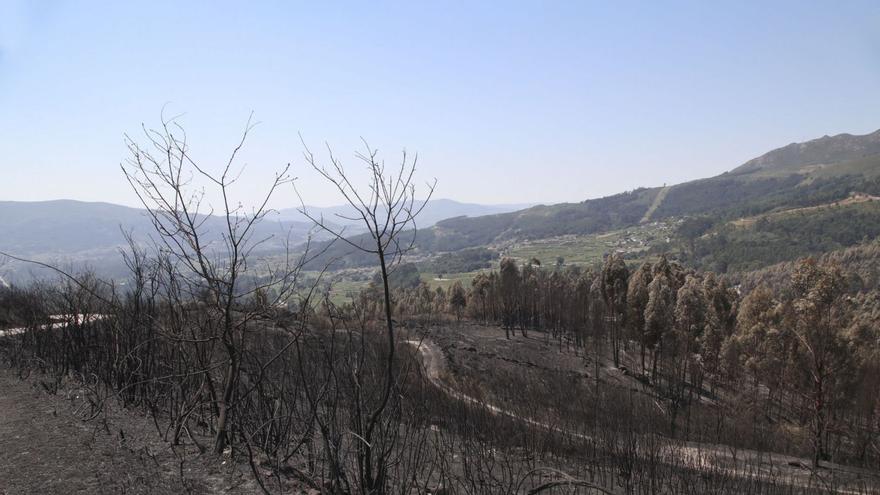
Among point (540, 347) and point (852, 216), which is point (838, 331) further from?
point (852, 216)

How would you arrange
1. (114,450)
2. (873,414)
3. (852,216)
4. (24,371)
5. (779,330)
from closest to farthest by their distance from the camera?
(114,450) < (24,371) < (873,414) < (779,330) < (852,216)

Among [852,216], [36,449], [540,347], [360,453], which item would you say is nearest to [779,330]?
[540,347]

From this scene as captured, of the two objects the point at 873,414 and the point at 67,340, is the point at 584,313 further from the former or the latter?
the point at 67,340

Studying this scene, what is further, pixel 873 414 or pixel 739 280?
pixel 739 280

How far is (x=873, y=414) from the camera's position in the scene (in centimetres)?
2447

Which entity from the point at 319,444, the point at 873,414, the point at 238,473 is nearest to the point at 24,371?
the point at 319,444

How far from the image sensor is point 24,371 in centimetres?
1395

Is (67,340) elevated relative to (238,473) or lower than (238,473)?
elevated

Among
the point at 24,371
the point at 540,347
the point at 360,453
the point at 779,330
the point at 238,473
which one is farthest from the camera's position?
the point at 540,347

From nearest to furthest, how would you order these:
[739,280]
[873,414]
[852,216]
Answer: [873,414], [739,280], [852,216]

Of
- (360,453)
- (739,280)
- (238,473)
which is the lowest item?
(739,280)

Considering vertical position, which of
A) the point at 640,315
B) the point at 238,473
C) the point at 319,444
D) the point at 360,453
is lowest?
the point at 640,315

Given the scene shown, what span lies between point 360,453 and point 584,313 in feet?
161

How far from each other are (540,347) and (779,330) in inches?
801
